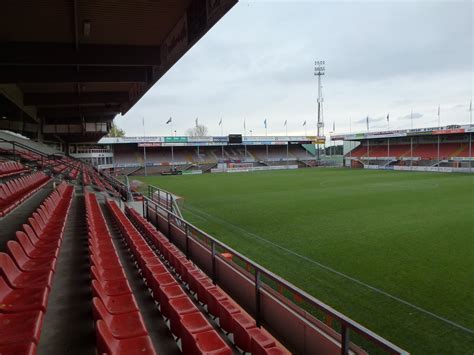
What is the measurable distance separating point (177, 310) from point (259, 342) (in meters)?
0.95

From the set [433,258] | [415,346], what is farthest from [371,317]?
[433,258]

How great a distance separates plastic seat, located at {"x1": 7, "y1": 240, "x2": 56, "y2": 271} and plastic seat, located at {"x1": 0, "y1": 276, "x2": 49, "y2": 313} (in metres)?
0.58

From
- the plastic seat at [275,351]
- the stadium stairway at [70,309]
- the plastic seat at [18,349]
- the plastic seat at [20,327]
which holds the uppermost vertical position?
the plastic seat at [18,349]

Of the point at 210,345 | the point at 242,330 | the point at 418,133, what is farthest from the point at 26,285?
the point at 418,133

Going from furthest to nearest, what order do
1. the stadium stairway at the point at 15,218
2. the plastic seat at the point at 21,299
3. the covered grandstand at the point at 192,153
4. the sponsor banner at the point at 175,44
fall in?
the covered grandstand at the point at 192,153 < the sponsor banner at the point at 175,44 < the stadium stairway at the point at 15,218 < the plastic seat at the point at 21,299

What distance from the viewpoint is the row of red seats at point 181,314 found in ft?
10.1

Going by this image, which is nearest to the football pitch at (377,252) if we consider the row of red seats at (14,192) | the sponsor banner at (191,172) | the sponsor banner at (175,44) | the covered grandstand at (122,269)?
the covered grandstand at (122,269)

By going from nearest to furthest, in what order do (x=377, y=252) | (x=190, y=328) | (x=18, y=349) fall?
(x=18, y=349) → (x=190, y=328) → (x=377, y=252)

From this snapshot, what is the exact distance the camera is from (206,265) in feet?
20.6

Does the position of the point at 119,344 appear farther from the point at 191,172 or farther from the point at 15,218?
the point at 191,172

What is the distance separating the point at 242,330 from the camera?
11.4 feet

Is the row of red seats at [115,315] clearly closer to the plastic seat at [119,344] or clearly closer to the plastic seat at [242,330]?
the plastic seat at [119,344]

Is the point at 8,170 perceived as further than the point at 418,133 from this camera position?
No

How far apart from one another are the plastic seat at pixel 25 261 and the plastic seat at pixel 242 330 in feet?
7.18
